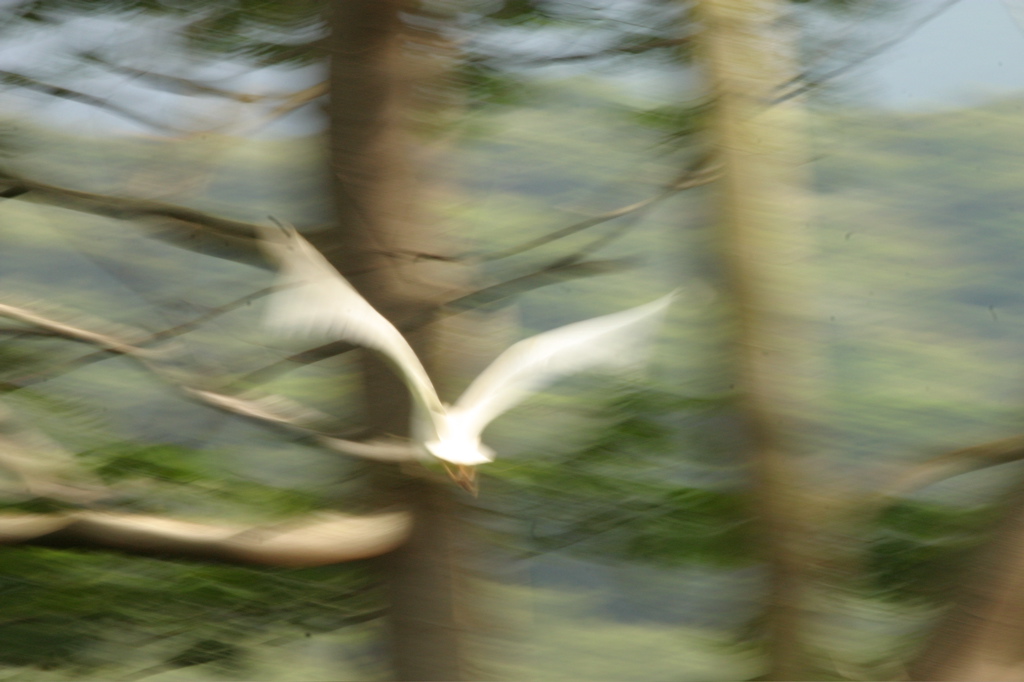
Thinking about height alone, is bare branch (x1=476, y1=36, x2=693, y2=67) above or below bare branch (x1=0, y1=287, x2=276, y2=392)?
above

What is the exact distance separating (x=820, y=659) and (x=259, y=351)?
890mm

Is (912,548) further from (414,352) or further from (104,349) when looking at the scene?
(104,349)

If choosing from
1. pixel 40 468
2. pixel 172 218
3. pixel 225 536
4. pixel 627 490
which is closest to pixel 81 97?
pixel 172 218

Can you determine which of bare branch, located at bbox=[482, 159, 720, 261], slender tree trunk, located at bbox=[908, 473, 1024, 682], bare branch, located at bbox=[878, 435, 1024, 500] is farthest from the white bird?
slender tree trunk, located at bbox=[908, 473, 1024, 682]

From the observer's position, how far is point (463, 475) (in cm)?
123

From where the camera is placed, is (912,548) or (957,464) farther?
(912,548)

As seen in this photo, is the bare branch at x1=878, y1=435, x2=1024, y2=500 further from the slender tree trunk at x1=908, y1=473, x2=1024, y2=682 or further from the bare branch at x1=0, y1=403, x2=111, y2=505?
the bare branch at x1=0, y1=403, x2=111, y2=505

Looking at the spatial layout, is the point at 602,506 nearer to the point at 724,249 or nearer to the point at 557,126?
the point at 724,249

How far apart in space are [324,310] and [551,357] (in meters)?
0.29

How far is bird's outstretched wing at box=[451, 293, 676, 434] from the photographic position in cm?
122

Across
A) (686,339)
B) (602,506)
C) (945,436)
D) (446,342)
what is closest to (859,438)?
(945,436)

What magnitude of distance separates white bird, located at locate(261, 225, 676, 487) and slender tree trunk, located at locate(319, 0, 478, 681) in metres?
0.06

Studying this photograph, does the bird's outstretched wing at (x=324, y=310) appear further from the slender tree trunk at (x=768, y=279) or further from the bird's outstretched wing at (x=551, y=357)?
the slender tree trunk at (x=768, y=279)

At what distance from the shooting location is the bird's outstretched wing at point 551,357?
4.00ft
